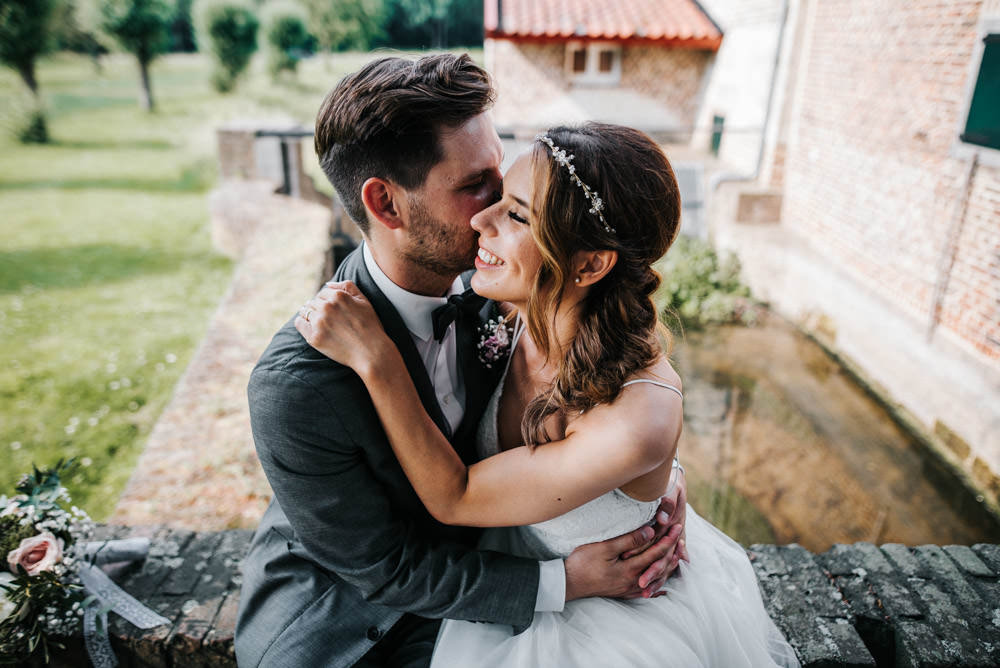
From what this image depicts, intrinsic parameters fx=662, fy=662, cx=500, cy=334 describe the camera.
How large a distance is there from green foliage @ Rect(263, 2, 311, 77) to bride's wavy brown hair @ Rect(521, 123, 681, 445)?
2666 centimetres

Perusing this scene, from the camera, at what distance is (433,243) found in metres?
2.10

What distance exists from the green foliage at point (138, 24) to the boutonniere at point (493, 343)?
22196 mm

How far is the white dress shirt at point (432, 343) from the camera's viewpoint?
2.06m

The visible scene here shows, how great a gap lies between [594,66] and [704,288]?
23.5 feet

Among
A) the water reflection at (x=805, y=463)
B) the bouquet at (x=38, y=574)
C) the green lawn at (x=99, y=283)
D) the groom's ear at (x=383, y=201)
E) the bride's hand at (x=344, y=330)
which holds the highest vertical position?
the groom's ear at (x=383, y=201)

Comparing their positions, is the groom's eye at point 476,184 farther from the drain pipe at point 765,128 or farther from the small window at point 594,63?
the small window at point 594,63

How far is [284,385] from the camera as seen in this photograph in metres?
1.69

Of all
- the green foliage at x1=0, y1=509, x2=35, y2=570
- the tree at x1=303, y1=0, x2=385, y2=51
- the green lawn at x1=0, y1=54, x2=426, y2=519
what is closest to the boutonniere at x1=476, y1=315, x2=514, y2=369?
the green foliage at x1=0, y1=509, x2=35, y2=570

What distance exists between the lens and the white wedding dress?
178 cm

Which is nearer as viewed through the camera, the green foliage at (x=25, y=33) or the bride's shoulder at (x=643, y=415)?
the bride's shoulder at (x=643, y=415)

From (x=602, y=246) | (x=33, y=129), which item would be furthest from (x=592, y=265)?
(x=33, y=129)

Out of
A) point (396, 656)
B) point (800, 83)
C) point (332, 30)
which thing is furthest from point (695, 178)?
point (332, 30)

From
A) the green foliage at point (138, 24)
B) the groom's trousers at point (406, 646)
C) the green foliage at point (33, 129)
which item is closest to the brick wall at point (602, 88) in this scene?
the green foliage at point (33, 129)

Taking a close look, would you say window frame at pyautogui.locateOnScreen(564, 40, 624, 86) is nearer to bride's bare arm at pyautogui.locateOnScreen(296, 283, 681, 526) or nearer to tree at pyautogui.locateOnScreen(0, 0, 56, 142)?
bride's bare arm at pyautogui.locateOnScreen(296, 283, 681, 526)
